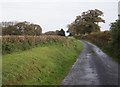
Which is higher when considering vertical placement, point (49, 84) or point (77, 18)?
point (77, 18)

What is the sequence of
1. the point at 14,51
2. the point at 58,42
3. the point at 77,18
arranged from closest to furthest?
the point at 14,51 → the point at 58,42 → the point at 77,18

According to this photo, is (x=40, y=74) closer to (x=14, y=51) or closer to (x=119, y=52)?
(x=14, y=51)

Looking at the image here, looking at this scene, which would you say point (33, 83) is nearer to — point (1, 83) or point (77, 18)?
point (1, 83)

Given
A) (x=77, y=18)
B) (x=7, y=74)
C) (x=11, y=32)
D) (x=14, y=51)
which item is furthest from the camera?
(x=77, y=18)

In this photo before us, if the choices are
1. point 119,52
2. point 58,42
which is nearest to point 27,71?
point 119,52

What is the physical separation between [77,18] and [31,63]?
93.6 metres

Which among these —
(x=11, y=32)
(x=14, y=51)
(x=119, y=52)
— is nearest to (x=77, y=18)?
(x=11, y=32)

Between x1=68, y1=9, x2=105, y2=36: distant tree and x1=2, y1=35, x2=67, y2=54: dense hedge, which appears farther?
x1=68, y1=9, x2=105, y2=36: distant tree

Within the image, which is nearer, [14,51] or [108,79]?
[108,79]

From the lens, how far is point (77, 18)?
11119cm

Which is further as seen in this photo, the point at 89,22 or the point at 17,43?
the point at 89,22

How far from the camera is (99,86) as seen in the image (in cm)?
1359

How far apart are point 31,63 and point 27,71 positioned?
250 cm

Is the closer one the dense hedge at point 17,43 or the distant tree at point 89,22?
the dense hedge at point 17,43
